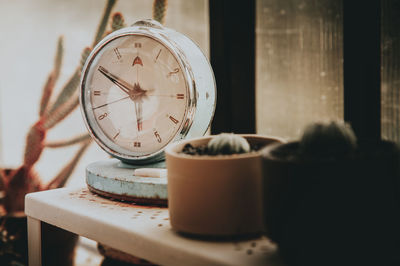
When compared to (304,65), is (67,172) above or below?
below

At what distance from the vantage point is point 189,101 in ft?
3.60

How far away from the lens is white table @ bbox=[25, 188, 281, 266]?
0.79 metres

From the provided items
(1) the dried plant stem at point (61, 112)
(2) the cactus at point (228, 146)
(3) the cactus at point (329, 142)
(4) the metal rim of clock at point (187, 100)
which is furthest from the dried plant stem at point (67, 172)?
(3) the cactus at point (329, 142)

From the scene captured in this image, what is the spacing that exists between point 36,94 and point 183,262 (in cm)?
231

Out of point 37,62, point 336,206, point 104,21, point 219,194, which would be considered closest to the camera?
point 336,206

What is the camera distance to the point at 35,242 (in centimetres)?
121

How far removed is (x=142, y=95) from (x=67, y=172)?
1.78 metres

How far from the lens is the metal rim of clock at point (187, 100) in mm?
1101

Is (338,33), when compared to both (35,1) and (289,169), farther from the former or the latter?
(35,1)

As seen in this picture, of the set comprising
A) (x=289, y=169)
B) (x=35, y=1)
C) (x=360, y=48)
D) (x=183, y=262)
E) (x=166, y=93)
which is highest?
(x=35, y=1)

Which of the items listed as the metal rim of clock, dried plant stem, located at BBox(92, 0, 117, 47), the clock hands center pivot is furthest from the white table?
dried plant stem, located at BBox(92, 0, 117, 47)

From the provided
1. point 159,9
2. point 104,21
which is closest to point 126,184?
point 159,9

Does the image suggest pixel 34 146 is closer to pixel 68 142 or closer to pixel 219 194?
pixel 68 142

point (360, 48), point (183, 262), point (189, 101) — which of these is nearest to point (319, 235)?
point (183, 262)
